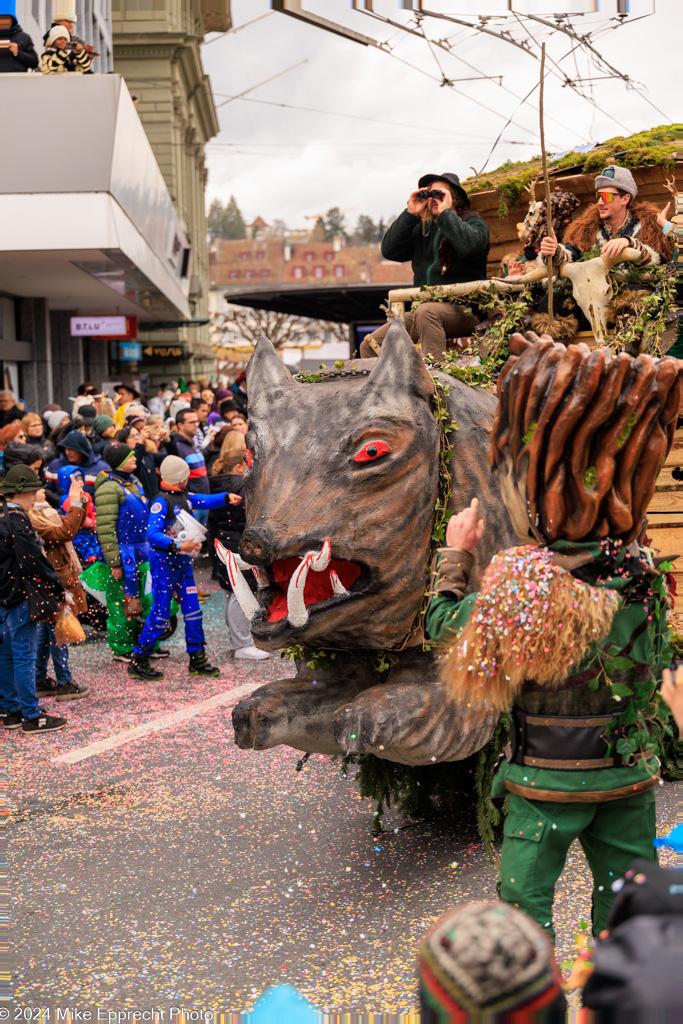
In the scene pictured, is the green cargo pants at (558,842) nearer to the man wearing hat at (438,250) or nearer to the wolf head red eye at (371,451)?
the wolf head red eye at (371,451)

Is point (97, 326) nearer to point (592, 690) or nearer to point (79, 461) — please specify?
point (79, 461)

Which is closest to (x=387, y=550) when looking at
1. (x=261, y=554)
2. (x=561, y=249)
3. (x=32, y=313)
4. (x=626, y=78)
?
(x=261, y=554)

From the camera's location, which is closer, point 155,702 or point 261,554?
point 261,554

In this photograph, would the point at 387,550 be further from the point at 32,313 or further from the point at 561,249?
the point at 32,313

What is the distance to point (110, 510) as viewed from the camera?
8656mm

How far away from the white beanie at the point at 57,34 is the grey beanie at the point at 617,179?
11067mm

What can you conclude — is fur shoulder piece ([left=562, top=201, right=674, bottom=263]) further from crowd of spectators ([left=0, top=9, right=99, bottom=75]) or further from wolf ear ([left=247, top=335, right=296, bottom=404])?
crowd of spectators ([left=0, top=9, right=99, bottom=75])

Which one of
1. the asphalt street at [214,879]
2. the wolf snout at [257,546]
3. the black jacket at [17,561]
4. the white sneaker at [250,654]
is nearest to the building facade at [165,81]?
the white sneaker at [250,654]

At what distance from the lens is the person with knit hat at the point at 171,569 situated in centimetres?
795

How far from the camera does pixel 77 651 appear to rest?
9188 mm

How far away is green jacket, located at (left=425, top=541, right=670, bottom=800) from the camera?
8.89 feet

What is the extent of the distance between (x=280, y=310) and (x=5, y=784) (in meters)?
11.3

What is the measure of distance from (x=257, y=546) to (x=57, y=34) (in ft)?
42.4

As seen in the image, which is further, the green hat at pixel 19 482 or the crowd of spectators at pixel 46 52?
the crowd of spectators at pixel 46 52
